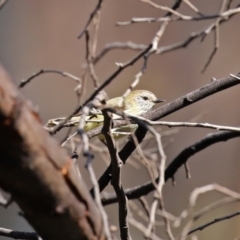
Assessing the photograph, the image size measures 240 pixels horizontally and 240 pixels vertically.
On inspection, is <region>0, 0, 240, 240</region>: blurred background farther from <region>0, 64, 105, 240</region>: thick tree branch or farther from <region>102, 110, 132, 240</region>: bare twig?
<region>0, 64, 105, 240</region>: thick tree branch

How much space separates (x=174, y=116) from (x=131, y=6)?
1.23 m

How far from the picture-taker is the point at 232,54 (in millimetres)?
5207

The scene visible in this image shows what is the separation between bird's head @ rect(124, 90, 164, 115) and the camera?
434 centimetres

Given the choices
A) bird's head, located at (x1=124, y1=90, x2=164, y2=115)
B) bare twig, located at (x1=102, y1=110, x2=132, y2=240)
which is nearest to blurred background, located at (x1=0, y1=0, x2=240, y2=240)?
bird's head, located at (x1=124, y1=90, x2=164, y2=115)

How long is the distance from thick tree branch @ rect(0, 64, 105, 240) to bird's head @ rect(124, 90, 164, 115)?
320 centimetres

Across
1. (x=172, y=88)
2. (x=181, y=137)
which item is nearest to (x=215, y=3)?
(x=172, y=88)

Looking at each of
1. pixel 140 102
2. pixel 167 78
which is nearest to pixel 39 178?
pixel 140 102

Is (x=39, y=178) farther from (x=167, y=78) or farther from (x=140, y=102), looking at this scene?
(x=167, y=78)

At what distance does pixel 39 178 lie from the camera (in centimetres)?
100

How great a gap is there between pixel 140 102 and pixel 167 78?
36.3 inches

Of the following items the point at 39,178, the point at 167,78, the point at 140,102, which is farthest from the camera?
the point at 167,78

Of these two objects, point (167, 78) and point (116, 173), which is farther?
point (167, 78)

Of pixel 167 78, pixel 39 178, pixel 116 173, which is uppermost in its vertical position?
pixel 39 178

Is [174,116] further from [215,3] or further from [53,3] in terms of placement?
[53,3]
